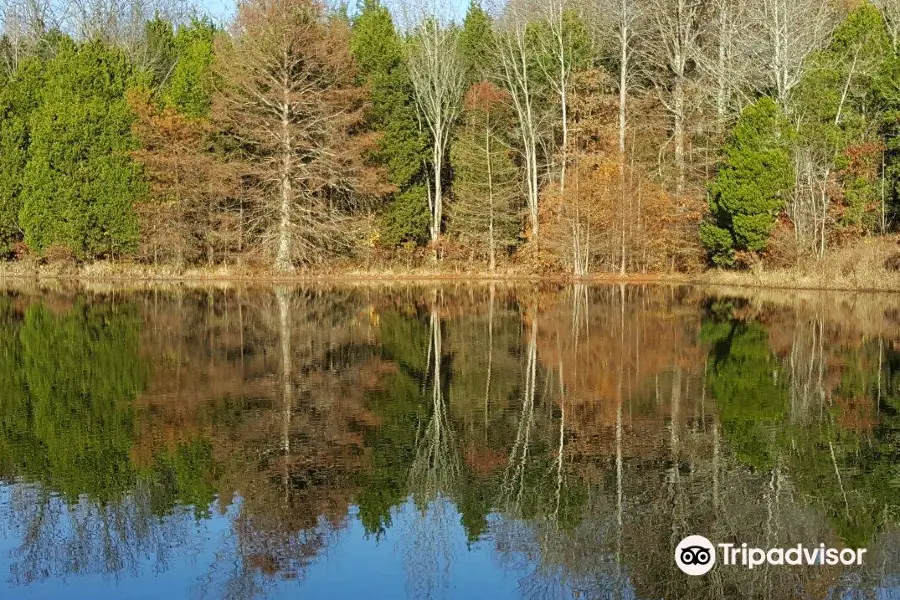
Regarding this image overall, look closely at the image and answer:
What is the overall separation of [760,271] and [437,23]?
2022 cm

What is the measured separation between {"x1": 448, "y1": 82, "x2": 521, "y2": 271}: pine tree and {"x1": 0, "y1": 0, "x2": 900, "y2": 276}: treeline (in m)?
0.12

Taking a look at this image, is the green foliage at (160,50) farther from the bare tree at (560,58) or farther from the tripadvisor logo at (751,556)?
the tripadvisor logo at (751,556)

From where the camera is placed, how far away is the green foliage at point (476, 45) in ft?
164

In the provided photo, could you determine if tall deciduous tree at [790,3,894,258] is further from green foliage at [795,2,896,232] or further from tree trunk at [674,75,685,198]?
tree trunk at [674,75,685,198]

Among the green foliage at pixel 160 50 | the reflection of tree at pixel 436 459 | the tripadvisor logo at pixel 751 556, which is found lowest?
the tripadvisor logo at pixel 751 556

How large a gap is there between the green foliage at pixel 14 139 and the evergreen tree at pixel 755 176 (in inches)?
1293

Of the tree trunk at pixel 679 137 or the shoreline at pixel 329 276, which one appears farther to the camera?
the tree trunk at pixel 679 137

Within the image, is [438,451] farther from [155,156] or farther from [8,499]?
[155,156]

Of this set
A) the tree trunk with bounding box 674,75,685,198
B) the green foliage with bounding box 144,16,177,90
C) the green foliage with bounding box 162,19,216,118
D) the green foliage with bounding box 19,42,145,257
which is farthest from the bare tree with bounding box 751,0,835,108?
the green foliage with bounding box 144,16,177,90

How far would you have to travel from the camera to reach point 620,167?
140 feet

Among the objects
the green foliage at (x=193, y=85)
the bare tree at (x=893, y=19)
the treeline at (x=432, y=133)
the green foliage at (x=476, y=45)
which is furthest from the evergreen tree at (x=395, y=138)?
the bare tree at (x=893, y=19)

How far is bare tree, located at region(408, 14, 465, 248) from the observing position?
4650 cm

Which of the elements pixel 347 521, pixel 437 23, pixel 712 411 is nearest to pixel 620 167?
pixel 437 23

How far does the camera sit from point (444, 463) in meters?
11.2
